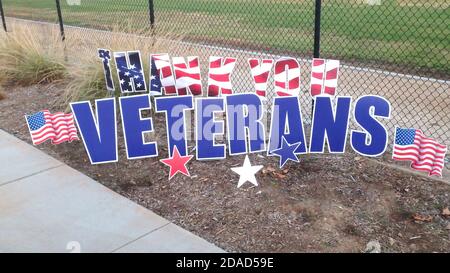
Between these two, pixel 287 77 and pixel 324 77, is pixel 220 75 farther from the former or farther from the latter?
pixel 324 77

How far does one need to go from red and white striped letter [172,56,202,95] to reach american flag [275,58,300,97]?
1.06 m

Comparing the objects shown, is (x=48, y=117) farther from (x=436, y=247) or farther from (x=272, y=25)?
(x=272, y=25)

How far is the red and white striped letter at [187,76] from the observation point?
5.30 m

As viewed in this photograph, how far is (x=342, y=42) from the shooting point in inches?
368

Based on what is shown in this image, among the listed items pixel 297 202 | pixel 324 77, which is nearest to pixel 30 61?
pixel 324 77

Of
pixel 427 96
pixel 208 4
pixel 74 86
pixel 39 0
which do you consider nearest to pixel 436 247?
pixel 427 96

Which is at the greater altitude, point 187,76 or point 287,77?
point 287,77

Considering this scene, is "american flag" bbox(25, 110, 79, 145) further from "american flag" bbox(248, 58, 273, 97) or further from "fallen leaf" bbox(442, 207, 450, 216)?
"fallen leaf" bbox(442, 207, 450, 216)

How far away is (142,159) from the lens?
4.73 metres

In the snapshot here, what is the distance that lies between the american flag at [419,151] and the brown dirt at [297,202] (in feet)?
0.55

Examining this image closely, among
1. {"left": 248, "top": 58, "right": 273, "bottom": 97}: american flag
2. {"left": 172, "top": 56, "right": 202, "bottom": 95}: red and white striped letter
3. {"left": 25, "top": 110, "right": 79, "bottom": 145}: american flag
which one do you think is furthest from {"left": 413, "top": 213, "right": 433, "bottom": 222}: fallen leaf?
{"left": 25, "top": 110, "right": 79, "bottom": 145}: american flag

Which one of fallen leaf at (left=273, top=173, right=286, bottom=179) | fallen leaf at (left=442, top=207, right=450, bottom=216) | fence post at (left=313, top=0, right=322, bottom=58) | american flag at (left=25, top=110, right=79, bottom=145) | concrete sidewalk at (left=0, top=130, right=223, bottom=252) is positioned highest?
fence post at (left=313, top=0, right=322, bottom=58)

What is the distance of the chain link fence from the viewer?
20.3 ft

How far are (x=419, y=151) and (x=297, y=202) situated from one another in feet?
3.67
